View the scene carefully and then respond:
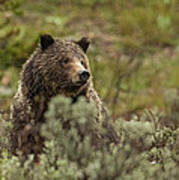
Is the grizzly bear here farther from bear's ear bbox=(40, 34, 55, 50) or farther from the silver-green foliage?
the silver-green foliage

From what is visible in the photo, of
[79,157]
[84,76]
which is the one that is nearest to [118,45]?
[84,76]

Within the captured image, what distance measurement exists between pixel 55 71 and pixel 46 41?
291 mm

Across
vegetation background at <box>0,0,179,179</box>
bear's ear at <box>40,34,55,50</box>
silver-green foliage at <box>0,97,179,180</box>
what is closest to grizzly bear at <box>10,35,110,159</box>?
bear's ear at <box>40,34,55,50</box>

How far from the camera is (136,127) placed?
14.6 feet

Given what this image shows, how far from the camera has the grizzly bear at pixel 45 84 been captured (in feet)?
14.9

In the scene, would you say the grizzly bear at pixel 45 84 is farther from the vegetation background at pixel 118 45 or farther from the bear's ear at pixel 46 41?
the vegetation background at pixel 118 45

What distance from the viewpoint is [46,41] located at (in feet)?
16.0

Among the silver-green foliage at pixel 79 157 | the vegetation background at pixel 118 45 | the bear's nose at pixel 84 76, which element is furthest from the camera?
the vegetation background at pixel 118 45

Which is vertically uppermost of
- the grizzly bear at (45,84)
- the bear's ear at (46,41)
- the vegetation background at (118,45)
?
the bear's ear at (46,41)

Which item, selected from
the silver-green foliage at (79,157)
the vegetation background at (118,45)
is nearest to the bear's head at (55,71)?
the vegetation background at (118,45)

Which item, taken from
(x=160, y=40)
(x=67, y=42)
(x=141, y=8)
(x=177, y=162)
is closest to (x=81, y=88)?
(x=67, y=42)

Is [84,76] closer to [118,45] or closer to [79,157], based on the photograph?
[79,157]

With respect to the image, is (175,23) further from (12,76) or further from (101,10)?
(12,76)

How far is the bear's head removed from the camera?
4.65 metres
